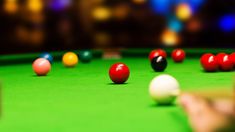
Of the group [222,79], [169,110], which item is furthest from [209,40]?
[169,110]

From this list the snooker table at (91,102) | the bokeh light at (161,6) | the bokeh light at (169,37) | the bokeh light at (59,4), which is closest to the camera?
the snooker table at (91,102)

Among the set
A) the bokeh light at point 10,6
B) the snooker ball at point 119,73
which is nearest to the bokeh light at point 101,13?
the bokeh light at point 10,6

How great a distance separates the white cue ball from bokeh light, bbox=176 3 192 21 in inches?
386

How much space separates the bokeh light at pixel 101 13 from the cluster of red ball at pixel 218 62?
24.0 feet

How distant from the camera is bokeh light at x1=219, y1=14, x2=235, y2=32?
1112cm

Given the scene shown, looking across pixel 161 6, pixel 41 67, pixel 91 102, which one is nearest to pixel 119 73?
pixel 91 102

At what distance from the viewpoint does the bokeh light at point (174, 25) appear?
1267cm

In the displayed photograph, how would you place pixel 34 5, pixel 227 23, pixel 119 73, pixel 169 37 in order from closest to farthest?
pixel 119 73
pixel 227 23
pixel 34 5
pixel 169 37

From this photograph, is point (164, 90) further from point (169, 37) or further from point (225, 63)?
point (169, 37)

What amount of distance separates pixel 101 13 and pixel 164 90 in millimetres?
9702

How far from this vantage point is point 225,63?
17.2 ft

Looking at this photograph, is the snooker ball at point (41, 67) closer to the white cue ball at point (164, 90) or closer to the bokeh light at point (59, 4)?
the white cue ball at point (164, 90)

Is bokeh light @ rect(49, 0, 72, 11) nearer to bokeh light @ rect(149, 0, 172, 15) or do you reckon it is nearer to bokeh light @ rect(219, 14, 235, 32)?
bokeh light @ rect(149, 0, 172, 15)

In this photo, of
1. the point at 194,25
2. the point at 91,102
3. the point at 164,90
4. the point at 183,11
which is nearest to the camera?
the point at 164,90
